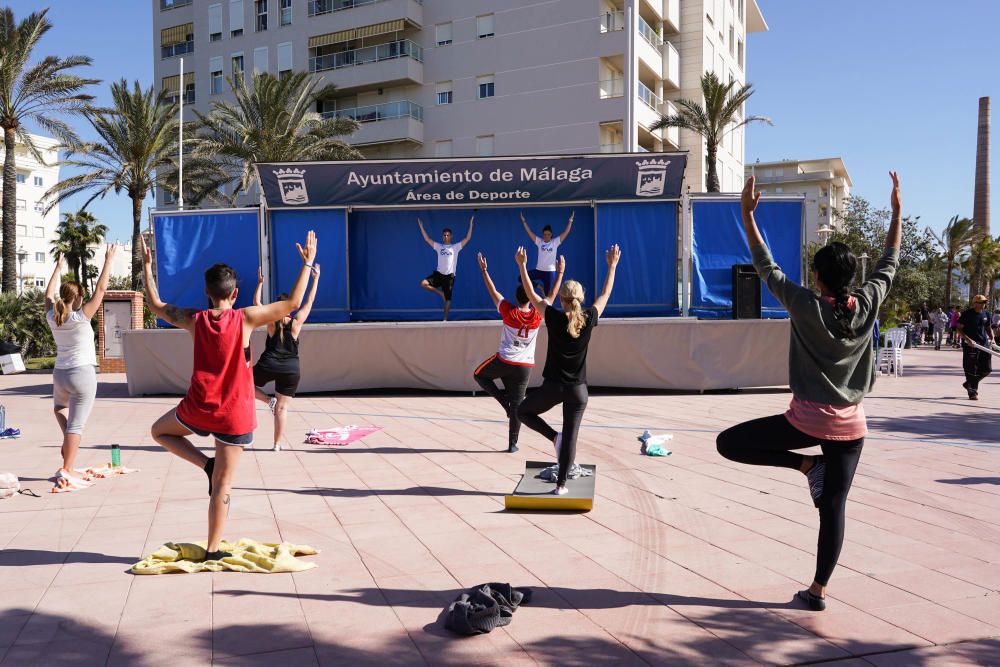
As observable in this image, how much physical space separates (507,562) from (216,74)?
54.7 metres

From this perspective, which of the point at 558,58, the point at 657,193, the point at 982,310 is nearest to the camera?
the point at 982,310

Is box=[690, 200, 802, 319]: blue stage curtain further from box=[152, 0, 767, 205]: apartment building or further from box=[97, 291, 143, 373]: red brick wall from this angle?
box=[152, 0, 767, 205]: apartment building

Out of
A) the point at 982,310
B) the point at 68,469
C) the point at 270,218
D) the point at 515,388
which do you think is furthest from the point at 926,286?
the point at 68,469

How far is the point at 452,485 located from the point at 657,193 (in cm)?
1075

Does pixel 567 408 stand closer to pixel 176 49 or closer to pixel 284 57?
pixel 284 57

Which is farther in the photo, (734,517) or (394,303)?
(394,303)

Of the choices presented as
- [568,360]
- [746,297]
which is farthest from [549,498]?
[746,297]

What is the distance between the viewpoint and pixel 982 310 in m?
14.5

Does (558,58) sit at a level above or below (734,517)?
above

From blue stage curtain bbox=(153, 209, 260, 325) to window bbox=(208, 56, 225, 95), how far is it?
39450 mm

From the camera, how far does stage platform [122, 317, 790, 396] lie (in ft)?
49.2

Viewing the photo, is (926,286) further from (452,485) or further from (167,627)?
(167,627)

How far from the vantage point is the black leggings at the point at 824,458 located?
13.5 ft

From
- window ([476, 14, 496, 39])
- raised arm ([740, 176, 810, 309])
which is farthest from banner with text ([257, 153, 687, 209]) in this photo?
window ([476, 14, 496, 39])
